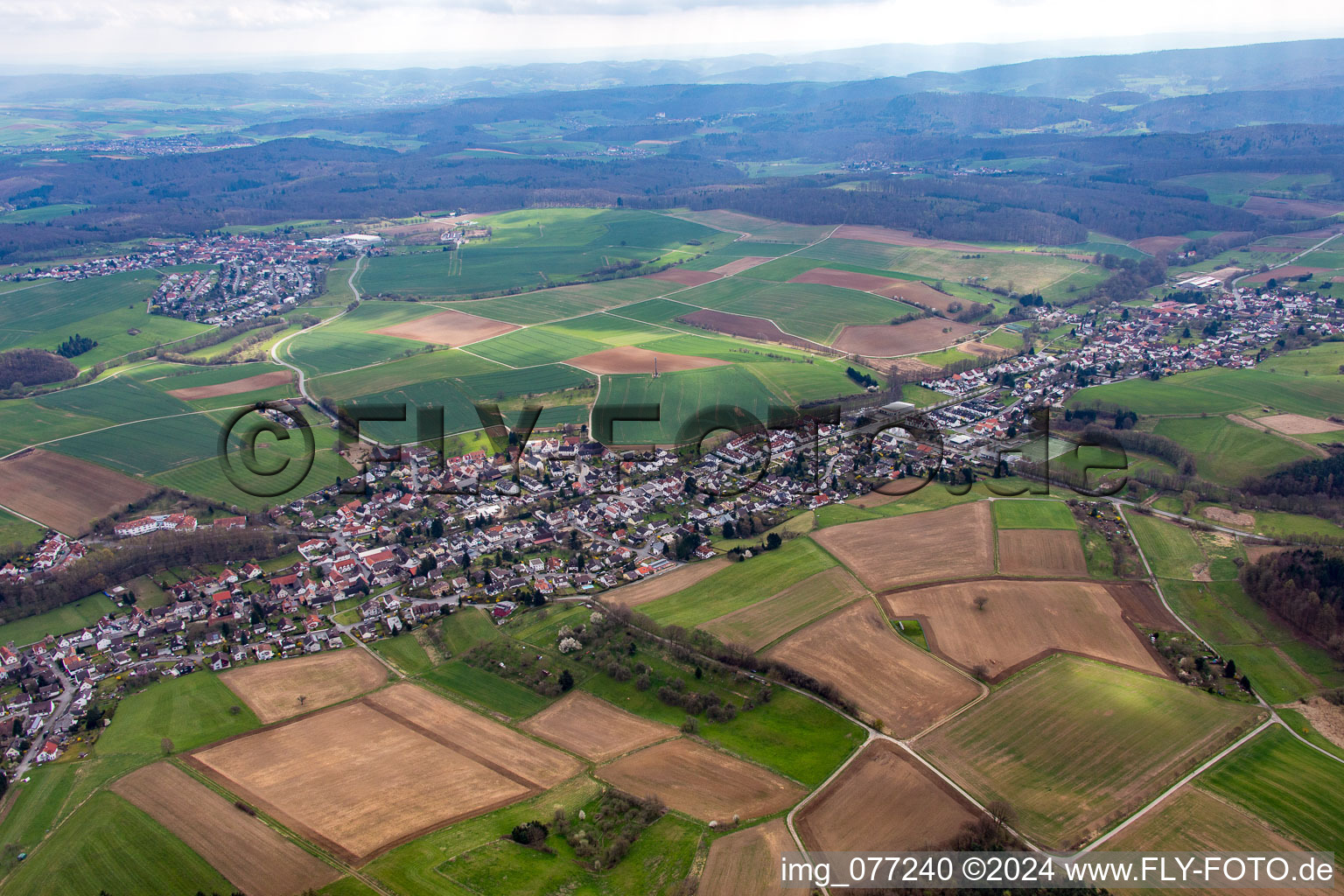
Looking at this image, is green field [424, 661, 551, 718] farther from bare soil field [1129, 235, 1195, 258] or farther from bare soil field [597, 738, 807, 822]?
bare soil field [1129, 235, 1195, 258]

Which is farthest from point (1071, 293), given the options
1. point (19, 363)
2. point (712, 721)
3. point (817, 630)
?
point (19, 363)

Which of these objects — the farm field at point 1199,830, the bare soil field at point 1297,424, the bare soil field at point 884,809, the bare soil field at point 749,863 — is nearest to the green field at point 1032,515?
the farm field at point 1199,830

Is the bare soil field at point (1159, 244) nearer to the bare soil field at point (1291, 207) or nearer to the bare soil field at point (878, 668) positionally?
the bare soil field at point (1291, 207)

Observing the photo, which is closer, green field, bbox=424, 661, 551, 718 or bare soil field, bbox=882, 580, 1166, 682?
green field, bbox=424, 661, 551, 718

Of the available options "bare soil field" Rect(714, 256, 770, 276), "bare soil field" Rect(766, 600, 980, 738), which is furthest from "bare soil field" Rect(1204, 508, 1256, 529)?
"bare soil field" Rect(714, 256, 770, 276)

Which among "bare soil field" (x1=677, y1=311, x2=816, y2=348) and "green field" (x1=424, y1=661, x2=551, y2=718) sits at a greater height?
"bare soil field" (x1=677, y1=311, x2=816, y2=348)

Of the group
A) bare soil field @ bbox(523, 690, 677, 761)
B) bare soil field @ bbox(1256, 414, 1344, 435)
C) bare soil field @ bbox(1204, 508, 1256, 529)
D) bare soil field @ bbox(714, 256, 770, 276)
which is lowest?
bare soil field @ bbox(523, 690, 677, 761)
